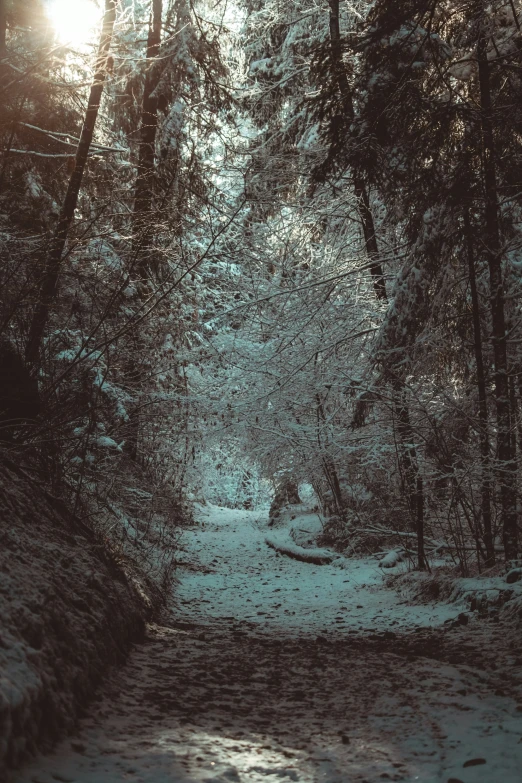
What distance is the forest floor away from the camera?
2.48 meters

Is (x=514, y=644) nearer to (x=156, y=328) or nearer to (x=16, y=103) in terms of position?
(x=156, y=328)

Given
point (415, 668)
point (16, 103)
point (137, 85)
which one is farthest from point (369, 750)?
Result: point (137, 85)

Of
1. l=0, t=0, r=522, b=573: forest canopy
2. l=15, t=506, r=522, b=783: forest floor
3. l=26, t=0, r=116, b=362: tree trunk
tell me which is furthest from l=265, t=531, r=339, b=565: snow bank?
l=26, t=0, r=116, b=362: tree trunk

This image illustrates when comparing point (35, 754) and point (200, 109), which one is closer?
point (35, 754)

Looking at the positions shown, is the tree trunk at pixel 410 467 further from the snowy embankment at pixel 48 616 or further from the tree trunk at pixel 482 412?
the snowy embankment at pixel 48 616

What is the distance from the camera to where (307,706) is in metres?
3.42

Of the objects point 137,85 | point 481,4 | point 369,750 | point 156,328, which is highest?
point 137,85

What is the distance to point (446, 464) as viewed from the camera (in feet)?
22.2

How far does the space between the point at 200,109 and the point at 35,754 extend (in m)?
10.2

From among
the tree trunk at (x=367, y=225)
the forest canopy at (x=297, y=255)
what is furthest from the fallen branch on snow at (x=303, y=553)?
the tree trunk at (x=367, y=225)

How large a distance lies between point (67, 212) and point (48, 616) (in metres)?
4.30

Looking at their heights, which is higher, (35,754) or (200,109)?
(200,109)

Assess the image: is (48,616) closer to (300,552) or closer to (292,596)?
(292,596)

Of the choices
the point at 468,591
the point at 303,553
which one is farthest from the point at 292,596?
the point at 303,553
